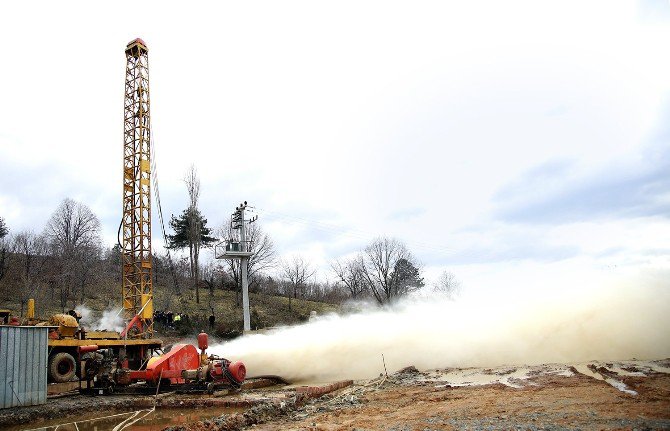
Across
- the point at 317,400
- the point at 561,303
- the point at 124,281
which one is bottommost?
the point at 317,400

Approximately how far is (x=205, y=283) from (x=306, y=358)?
4993cm

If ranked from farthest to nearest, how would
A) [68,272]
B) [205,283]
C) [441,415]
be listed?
[205,283]
[68,272]
[441,415]

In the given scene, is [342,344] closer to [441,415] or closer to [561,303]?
[561,303]

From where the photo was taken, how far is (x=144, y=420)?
658 inches

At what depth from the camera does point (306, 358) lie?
2867 cm

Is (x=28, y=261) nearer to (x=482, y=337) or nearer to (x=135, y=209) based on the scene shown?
(x=135, y=209)

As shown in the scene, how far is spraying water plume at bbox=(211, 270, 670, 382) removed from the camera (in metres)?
25.1

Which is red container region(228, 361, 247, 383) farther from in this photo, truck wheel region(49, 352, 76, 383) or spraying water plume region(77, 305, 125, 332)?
spraying water plume region(77, 305, 125, 332)

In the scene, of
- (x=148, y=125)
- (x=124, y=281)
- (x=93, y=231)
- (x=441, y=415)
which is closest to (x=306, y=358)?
(x=441, y=415)

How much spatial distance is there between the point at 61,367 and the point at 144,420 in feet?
33.0

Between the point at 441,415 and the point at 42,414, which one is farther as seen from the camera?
the point at 42,414

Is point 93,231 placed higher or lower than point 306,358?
higher

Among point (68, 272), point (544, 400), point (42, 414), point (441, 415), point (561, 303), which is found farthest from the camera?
point (68, 272)

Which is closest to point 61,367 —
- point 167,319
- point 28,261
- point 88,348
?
point 88,348
